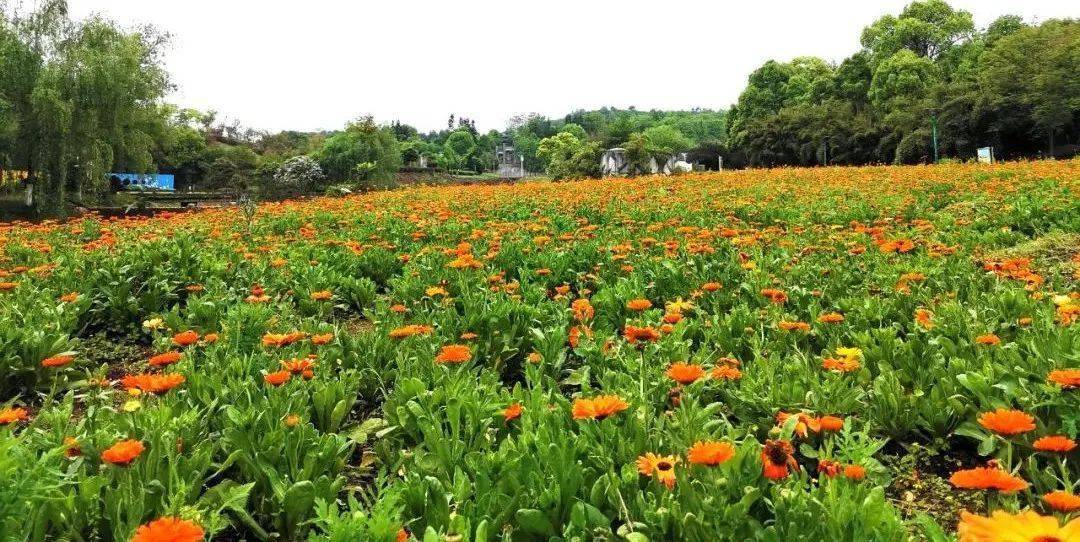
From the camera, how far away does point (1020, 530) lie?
891mm

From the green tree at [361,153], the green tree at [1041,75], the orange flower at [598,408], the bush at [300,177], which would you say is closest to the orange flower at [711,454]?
the orange flower at [598,408]

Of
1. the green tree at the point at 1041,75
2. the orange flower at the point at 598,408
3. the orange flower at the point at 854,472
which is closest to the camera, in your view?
the orange flower at the point at 854,472

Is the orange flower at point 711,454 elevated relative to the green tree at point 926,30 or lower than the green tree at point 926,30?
lower

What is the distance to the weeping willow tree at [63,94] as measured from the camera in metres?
20.5

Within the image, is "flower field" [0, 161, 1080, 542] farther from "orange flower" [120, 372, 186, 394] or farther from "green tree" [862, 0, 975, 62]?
"green tree" [862, 0, 975, 62]

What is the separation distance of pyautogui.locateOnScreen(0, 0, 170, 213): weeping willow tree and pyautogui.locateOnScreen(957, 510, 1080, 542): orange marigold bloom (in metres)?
25.1

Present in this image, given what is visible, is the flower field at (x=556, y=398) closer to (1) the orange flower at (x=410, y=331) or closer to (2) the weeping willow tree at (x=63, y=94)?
(1) the orange flower at (x=410, y=331)

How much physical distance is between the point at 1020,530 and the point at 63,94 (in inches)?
1027

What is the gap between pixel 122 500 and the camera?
67.6 inches

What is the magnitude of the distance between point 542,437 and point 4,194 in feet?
111

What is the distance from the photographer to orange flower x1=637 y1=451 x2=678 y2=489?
1571 millimetres

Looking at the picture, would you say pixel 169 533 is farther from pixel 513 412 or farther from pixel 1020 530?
pixel 1020 530

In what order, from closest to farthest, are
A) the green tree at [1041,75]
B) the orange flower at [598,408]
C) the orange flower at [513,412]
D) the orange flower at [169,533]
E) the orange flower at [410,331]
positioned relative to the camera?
the orange flower at [169,533]
the orange flower at [598,408]
the orange flower at [513,412]
the orange flower at [410,331]
the green tree at [1041,75]

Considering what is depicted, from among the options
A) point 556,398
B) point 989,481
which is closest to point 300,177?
point 556,398
